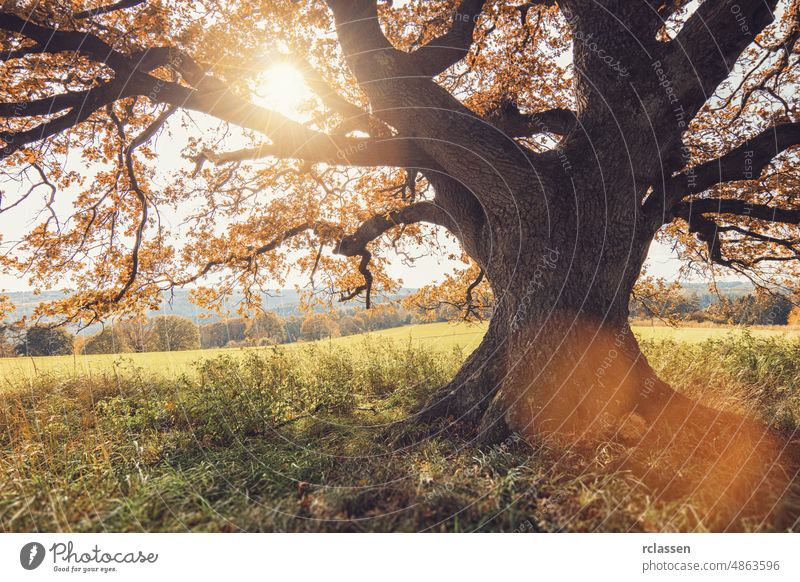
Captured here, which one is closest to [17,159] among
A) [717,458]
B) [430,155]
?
[430,155]

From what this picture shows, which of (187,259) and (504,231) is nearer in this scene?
(504,231)

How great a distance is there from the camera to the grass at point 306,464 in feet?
8.97

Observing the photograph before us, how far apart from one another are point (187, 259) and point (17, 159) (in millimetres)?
2699

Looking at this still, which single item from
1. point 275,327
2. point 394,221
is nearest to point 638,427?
point 394,221

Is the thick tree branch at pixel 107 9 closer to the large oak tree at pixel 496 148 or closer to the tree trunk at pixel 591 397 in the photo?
the large oak tree at pixel 496 148

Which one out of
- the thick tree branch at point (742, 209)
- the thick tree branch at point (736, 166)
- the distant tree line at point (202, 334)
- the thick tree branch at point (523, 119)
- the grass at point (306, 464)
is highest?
the thick tree branch at point (523, 119)

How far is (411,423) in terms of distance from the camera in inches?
180

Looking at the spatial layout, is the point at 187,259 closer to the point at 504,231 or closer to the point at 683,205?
the point at 504,231

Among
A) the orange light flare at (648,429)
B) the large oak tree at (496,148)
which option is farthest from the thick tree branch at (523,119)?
the orange light flare at (648,429)
